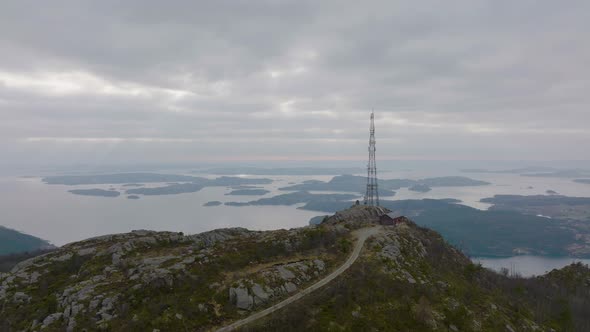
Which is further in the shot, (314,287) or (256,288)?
(314,287)

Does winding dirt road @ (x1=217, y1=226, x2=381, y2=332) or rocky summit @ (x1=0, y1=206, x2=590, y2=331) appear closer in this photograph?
winding dirt road @ (x1=217, y1=226, x2=381, y2=332)

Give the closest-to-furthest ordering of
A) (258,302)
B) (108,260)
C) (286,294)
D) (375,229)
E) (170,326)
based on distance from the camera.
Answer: (170,326) < (258,302) < (286,294) < (108,260) < (375,229)

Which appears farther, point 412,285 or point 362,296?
point 412,285

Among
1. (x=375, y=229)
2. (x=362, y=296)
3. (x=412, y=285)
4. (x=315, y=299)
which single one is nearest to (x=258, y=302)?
(x=315, y=299)

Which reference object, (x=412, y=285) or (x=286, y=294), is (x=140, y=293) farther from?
(x=412, y=285)

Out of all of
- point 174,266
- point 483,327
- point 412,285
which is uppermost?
point 174,266

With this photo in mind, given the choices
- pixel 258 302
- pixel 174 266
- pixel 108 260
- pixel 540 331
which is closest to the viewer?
pixel 258 302

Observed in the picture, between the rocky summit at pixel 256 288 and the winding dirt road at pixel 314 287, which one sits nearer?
the winding dirt road at pixel 314 287

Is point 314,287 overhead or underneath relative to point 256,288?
underneath
